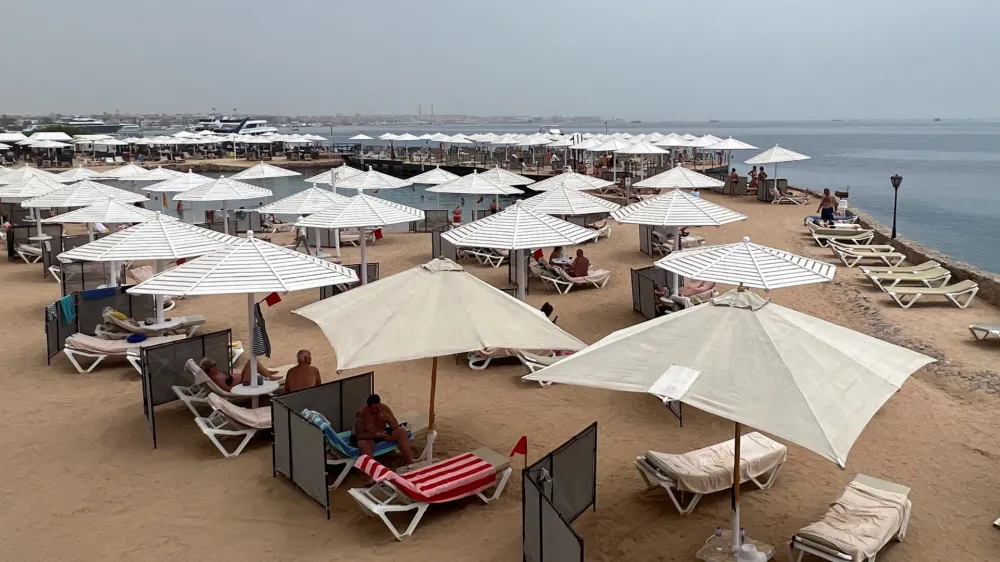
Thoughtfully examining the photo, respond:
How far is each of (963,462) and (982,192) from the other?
53.6 metres

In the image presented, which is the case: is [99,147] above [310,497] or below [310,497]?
above

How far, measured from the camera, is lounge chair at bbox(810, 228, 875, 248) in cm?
1784

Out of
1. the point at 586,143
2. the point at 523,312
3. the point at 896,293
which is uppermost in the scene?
the point at 586,143

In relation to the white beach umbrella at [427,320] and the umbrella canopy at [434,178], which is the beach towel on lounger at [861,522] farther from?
the umbrella canopy at [434,178]

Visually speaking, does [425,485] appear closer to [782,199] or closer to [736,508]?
[736,508]

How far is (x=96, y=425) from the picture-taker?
7781 mm

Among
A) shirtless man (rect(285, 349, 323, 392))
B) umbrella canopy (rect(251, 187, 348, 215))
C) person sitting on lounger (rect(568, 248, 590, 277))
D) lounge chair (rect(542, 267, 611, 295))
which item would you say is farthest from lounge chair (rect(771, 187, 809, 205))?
shirtless man (rect(285, 349, 323, 392))

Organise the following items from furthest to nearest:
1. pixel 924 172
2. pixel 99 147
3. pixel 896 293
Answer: pixel 924 172 → pixel 99 147 → pixel 896 293

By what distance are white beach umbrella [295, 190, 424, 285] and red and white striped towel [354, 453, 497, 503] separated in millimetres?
6539

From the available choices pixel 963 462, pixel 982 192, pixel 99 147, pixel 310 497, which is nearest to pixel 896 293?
pixel 963 462

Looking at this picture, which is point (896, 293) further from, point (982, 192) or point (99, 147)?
point (99, 147)

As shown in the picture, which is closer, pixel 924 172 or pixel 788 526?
pixel 788 526

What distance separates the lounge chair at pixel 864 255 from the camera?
15.8 m

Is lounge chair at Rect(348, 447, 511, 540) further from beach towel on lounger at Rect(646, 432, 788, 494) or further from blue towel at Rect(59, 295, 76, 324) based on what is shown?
blue towel at Rect(59, 295, 76, 324)
